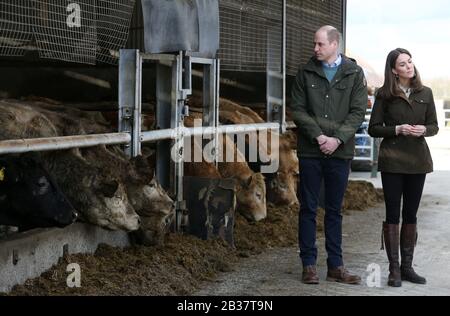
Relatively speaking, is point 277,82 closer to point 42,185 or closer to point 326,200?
point 326,200

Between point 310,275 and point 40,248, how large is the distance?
79.1 inches

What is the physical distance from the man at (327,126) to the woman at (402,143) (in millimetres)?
213

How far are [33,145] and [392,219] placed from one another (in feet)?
8.86

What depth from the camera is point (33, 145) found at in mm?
5930

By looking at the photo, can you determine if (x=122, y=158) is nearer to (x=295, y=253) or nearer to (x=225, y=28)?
(x=295, y=253)

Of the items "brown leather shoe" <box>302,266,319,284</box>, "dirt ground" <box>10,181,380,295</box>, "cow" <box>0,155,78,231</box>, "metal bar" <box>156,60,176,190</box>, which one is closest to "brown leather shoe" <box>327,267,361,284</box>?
"brown leather shoe" <box>302,266,319,284</box>

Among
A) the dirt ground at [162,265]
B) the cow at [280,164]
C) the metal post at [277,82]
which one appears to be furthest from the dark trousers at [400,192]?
the metal post at [277,82]

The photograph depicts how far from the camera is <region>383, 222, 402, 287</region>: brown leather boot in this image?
6.73m

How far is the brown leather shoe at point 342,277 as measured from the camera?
6789 mm

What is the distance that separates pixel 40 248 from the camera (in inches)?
247

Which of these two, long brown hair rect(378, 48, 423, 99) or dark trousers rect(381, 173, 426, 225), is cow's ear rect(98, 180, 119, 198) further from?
long brown hair rect(378, 48, 423, 99)

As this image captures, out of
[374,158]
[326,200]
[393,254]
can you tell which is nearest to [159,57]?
[326,200]

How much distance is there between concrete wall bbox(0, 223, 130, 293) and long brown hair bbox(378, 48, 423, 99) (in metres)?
2.44

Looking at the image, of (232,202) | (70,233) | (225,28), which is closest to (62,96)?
(225,28)
